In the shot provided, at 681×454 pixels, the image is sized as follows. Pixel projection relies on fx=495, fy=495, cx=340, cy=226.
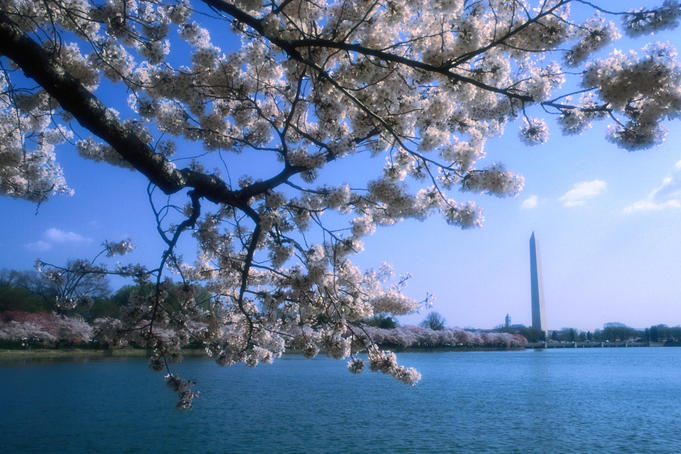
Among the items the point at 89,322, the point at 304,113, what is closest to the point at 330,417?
the point at 304,113

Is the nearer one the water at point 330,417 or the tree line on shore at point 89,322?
the tree line on shore at point 89,322

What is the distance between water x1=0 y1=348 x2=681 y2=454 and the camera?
12289mm

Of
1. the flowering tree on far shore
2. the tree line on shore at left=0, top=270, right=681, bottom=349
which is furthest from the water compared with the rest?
the flowering tree on far shore

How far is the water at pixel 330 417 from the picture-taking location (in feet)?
40.3

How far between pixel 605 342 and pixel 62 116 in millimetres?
134548

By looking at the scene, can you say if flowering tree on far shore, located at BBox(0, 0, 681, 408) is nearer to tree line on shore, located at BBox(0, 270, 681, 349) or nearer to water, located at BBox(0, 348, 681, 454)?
tree line on shore, located at BBox(0, 270, 681, 349)

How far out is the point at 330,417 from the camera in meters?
15.9

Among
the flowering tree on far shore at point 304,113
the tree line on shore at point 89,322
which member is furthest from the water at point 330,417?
the flowering tree on far shore at point 304,113

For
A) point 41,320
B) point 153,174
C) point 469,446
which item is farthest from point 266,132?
point 41,320

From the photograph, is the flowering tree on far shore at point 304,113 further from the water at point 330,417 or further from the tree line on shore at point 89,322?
the water at point 330,417

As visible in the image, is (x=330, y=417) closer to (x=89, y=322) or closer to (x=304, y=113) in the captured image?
(x=304, y=113)

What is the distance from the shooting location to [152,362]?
4988 millimetres

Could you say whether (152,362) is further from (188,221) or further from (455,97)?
(455,97)

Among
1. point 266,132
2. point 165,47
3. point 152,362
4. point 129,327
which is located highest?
point 165,47
